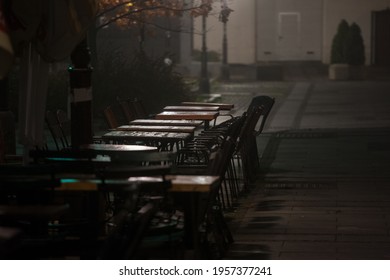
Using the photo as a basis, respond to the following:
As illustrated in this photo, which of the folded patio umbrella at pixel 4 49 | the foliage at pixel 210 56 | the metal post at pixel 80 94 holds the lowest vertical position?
the foliage at pixel 210 56

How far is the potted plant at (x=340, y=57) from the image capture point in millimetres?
46031

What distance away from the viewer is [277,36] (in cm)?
5594

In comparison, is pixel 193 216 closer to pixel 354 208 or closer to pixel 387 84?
pixel 354 208

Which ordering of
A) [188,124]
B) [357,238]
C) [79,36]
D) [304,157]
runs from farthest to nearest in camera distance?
[304,157] < [188,124] < [357,238] < [79,36]

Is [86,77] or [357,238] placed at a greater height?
[86,77]

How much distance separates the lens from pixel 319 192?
12.8m

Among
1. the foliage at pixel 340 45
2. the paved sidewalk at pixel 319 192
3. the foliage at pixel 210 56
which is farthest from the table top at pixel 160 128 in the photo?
the foliage at pixel 210 56

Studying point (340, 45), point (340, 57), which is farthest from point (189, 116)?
point (340, 45)

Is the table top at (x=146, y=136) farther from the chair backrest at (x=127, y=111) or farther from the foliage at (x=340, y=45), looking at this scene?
the foliage at (x=340, y=45)

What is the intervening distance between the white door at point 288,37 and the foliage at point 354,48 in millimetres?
8833

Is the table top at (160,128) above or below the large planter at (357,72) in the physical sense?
above

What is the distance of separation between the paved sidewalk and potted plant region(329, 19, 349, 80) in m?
19.5
